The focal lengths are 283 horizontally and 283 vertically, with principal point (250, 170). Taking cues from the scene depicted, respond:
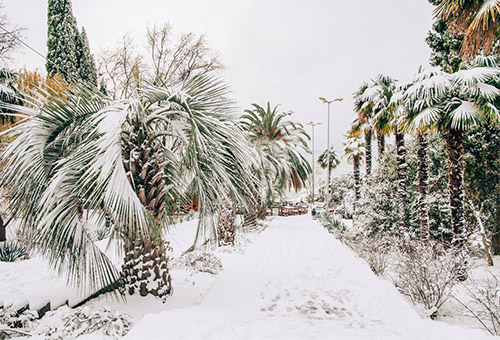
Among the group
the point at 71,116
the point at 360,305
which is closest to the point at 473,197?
the point at 360,305

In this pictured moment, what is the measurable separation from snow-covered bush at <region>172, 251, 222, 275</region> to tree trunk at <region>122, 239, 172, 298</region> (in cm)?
168

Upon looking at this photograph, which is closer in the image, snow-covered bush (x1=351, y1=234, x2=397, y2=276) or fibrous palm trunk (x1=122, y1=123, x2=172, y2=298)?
fibrous palm trunk (x1=122, y1=123, x2=172, y2=298)

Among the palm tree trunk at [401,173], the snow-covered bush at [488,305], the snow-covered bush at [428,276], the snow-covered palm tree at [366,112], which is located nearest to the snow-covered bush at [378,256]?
the snow-covered bush at [428,276]

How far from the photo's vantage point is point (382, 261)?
6926mm

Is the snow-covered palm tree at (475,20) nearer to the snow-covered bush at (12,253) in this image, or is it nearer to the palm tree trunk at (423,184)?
the palm tree trunk at (423,184)

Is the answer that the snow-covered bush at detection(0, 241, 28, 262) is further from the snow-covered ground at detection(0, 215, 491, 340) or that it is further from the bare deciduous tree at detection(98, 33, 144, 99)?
the bare deciduous tree at detection(98, 33, 144, 99)

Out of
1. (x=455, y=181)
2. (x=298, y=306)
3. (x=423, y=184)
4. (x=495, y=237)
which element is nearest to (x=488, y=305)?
(x=298, y=306)

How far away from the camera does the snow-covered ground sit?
117 inches

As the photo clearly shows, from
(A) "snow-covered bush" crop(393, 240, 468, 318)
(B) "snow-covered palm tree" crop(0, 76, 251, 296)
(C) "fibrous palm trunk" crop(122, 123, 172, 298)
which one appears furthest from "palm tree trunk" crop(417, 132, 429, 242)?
(C) "fibrous palm trunk" crop(122, 123, 172, 298)

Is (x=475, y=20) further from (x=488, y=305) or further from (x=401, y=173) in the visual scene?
(x=401, y=173)

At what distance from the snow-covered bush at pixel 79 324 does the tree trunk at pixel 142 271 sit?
52.6 inches

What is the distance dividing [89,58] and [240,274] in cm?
2536

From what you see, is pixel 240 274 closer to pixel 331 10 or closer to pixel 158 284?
pixel 158 284

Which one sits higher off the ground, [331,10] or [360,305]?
[331,10]
